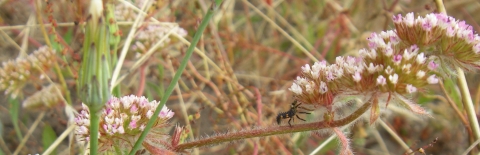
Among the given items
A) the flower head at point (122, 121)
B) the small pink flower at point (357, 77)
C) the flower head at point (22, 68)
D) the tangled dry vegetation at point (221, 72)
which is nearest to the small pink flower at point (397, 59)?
the small pink flower at point (357, 77)

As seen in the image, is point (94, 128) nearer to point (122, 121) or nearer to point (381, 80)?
point (122, 121)

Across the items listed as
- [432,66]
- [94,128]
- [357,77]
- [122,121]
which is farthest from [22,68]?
[432,66]

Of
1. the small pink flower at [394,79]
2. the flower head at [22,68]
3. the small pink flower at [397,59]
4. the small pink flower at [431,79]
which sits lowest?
the small pink flower at [431,79]

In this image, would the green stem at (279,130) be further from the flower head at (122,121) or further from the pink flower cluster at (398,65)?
the flower head at (122,121)

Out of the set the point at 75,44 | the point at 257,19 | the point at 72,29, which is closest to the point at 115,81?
the point at 75,44

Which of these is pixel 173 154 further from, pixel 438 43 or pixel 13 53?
pixel 13 53

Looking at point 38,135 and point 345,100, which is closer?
point 345,100

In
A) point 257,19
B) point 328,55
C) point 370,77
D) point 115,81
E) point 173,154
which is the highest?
point 257,19

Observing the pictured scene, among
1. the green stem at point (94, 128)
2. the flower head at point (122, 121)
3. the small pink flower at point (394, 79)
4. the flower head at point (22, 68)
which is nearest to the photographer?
the green stem at point (94, 128)

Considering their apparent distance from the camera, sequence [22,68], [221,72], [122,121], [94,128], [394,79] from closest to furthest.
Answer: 1. [94,128]
2. [394,79]
3. [122,121]
4. [22,68]
5. [221,72]

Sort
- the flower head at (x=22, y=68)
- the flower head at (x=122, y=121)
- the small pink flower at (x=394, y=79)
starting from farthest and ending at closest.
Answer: the flower head at (x=22, y=68) → the flower head at (x=122, y=121) → the small pink flower at (x=394, y=79)

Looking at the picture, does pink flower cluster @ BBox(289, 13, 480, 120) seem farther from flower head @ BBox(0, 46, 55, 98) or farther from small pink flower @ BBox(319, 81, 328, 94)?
flower head @ BBox(0, 46, 55, 98)
